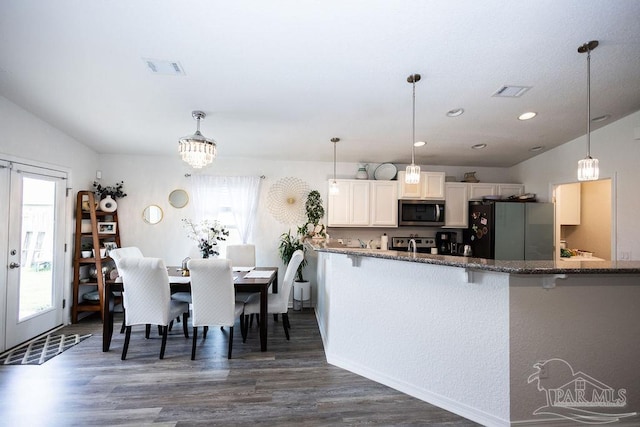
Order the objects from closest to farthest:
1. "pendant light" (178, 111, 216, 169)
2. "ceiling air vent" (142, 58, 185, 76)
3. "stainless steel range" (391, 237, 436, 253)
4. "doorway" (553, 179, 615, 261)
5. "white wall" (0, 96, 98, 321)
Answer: "ceiling air vent" (142, 58, 185, 76) < "pendant light" (178, 111, 216, 169) < "white wall" (0, 96, 98, 321) < "doorway" (553, 179, 615, 261) < "stainless steel range" (391, 237, 436, 253)

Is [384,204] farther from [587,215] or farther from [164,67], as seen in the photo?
[587,215]

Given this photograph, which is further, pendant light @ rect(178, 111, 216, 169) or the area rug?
the area rug

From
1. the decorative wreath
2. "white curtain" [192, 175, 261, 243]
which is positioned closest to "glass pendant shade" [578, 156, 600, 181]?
the decorative wreath

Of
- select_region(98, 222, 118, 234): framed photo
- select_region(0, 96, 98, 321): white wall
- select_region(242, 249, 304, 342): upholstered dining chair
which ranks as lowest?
select_region(242, 249, 304, 342): upholstered dining chair

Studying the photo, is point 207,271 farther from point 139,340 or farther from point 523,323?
point 523,323

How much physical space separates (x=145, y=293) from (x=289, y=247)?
2014 mm

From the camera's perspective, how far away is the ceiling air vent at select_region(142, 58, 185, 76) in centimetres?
203

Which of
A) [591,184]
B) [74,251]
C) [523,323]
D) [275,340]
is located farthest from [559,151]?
[74,251]

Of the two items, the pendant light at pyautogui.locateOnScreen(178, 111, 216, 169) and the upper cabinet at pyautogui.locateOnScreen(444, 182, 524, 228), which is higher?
the pendant light at pyautogui.locateOnScreen(178, 111, 216, 169)

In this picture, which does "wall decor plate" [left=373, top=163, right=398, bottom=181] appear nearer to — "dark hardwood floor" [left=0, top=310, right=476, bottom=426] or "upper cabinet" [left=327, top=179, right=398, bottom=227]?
"upper cabinet" [left=327, top=179, right=398, bottom=227]

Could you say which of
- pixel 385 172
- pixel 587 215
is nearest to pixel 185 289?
pixel 385 172

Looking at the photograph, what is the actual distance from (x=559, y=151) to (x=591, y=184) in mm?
1178

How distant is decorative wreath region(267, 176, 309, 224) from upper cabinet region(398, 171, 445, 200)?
152 centimetres

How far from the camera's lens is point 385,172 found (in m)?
4.45
